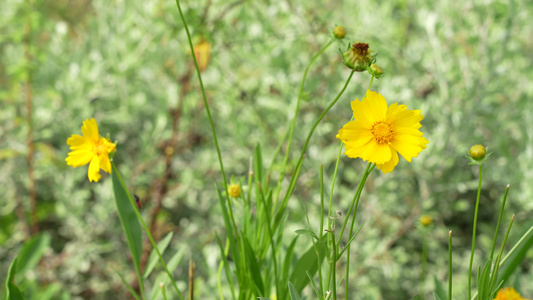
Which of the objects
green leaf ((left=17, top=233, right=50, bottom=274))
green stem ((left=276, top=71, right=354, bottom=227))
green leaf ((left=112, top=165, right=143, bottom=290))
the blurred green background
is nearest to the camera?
green stem ((left=276, top=71, right=354, bottom=227))

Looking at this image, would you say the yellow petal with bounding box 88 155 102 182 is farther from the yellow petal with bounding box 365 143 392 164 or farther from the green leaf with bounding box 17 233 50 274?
the green leaf with bounding box 17 233 50 274

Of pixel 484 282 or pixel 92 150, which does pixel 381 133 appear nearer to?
pixel 484 282

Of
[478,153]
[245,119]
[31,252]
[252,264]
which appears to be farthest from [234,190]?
[245,119]

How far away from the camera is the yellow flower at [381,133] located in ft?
1.09

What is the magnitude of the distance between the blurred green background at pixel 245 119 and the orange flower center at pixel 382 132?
64 centimetres

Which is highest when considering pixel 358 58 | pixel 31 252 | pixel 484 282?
pixel 358 58

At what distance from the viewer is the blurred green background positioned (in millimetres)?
1038

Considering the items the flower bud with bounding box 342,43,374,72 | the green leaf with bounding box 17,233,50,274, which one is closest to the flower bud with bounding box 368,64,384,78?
the flower bud with bounding box 342,43,374,72

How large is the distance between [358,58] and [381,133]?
65 mm

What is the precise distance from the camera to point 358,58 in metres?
0.35

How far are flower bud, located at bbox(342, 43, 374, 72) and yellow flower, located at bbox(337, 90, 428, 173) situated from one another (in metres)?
0.02

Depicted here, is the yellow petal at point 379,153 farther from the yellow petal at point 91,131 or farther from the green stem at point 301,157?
the yellow petal at point 91,131

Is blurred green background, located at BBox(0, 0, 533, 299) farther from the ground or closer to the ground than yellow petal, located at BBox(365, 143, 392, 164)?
farther from the ground

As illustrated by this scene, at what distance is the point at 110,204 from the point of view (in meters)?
1.12
